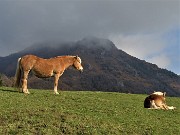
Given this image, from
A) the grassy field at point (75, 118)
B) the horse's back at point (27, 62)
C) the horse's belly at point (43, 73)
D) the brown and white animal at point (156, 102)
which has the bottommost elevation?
the grassy field at point (75, 118)

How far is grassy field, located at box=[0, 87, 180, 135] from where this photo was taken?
17344 mm

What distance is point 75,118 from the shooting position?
19.0m

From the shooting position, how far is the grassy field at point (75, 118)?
1734 cm

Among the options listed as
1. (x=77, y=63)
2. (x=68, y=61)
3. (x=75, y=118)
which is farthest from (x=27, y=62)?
(x=75, y=118)

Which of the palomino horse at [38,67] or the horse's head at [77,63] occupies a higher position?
the horse's head at [77,63]

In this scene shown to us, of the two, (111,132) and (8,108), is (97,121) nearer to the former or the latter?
(111,132)

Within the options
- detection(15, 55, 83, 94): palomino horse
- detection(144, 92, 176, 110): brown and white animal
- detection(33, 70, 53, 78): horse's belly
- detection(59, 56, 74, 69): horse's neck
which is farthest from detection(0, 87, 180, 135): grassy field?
detection(59, 56, 74, 69): horse's neck

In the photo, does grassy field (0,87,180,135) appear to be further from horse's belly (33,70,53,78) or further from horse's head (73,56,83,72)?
horse's head (73,56,83,72)

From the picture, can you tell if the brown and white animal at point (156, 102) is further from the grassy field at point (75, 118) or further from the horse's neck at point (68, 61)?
the horse's neck at point (68, 61)

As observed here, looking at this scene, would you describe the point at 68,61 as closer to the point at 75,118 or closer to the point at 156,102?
the point at 156,102

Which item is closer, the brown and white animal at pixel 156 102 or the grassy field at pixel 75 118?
the grassy field at pixel 75 118

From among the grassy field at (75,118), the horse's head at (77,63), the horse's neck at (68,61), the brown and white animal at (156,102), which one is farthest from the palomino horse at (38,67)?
the brown and white animal at (156,102)

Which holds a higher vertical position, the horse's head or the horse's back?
the horse's head

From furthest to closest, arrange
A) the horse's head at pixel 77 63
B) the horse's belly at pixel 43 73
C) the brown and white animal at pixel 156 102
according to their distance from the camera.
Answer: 1. the horse's head at pixel 77 63
2. the horse's belly at pixel 43 73
3. the brown and white animal at pixel 156 102
